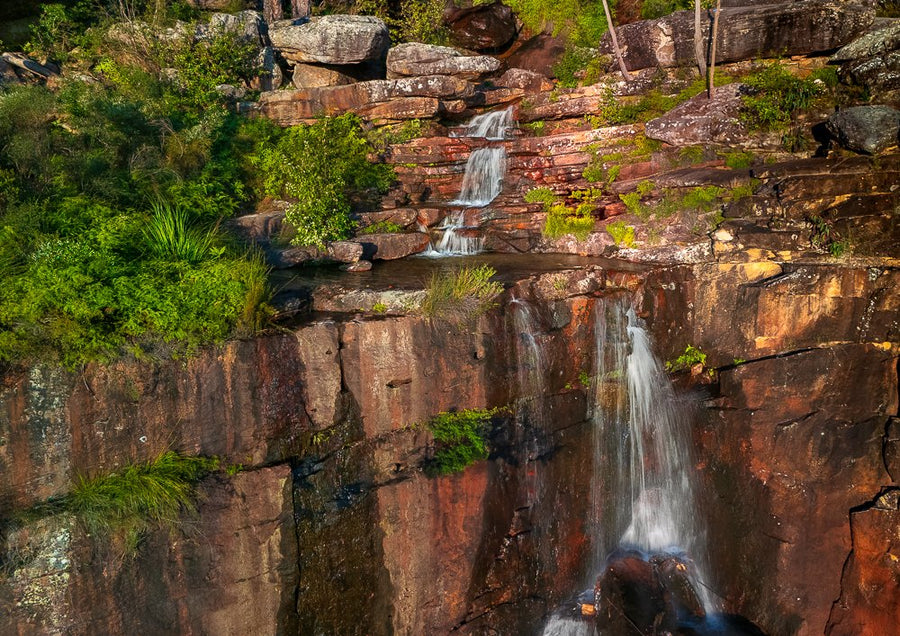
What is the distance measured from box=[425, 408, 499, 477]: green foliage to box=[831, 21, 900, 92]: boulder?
7967 millimetres

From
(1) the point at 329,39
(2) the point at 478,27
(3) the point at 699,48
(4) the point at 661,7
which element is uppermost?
(2) the point at 478,27

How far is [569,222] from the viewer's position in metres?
9.79

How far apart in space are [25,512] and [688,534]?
23.6 feet

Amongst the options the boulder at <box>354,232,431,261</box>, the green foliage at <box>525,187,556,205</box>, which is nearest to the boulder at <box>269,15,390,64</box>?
the green foliage at <box>525,187,556,205</box>

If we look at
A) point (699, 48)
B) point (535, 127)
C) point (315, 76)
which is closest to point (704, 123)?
point (699, 48)

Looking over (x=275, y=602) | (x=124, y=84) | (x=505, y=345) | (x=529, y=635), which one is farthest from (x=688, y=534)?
(x=124, y=84)

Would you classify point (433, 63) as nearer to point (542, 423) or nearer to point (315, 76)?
point (315, 76)

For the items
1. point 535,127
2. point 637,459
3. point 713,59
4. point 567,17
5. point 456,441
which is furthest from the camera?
point 567,17

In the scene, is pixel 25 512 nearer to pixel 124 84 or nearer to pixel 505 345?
pixel 505 345

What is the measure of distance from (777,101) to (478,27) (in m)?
9.45

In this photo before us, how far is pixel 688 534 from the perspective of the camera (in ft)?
25.7

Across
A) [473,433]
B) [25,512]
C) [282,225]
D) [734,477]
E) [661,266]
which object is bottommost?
[734,477]

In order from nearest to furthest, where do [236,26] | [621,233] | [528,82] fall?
[621,233] → [528,82] → [236,26]

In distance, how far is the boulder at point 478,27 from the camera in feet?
54.5
